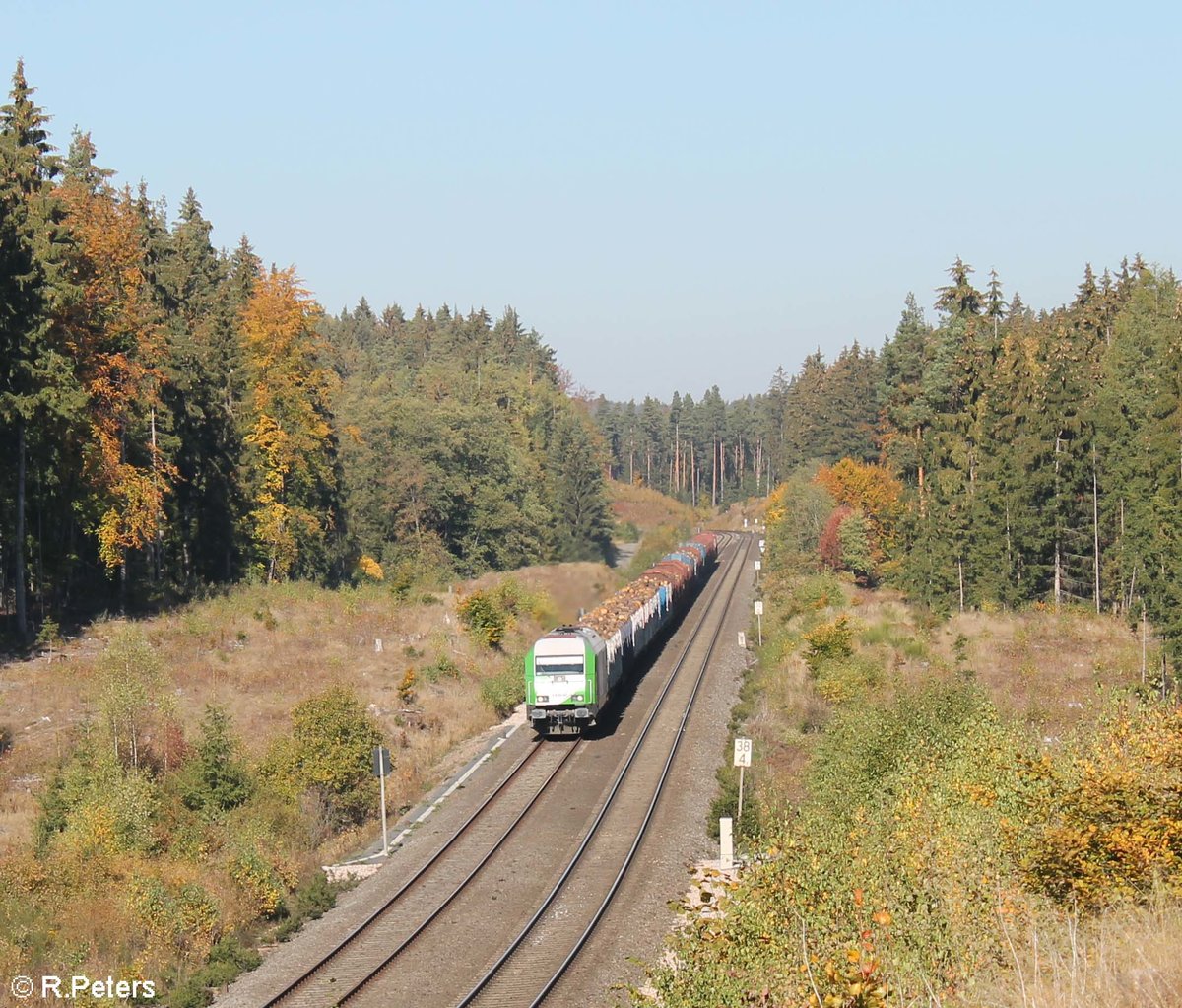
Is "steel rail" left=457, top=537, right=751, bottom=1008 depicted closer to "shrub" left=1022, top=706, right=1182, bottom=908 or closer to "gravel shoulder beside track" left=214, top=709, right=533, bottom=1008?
"gravel shoulder beside track" left=214, top=709, right=533, bottom=1008

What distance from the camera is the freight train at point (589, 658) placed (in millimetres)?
35094

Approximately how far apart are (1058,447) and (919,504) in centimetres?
1107

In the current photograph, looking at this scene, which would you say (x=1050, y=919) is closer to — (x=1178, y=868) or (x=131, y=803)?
(x=1178, y=868)

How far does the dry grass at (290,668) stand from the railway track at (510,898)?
3664 millimetres

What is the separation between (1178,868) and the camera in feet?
39.2

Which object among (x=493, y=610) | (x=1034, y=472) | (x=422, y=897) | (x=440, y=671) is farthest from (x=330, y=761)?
(x=1034, y=472)

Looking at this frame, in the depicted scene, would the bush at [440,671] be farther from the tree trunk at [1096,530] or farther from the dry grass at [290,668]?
the tree trunk at [1096,530]

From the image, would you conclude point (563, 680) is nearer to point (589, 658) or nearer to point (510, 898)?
point (589, 658)

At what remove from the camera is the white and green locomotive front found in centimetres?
3503

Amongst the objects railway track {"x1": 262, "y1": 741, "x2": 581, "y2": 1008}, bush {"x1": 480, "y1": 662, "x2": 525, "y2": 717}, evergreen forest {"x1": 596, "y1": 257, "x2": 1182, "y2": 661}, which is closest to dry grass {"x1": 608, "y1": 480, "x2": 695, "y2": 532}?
evergreen forest {"x1": 596, "y1": 257, "x2": 1182, "y2": 661}

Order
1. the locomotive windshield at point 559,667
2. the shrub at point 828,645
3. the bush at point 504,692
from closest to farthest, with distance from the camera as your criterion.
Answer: the locomotive windshield at point 559,667 → the bush at point 504,692 → the shrub at point 828,645

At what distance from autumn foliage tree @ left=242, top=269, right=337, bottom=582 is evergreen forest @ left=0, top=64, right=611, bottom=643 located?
105mm

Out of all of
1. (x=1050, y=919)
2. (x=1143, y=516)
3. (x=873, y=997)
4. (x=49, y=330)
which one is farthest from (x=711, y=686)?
(x=873, y=997)

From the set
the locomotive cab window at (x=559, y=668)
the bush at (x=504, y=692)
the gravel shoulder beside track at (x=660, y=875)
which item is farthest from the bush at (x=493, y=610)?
the locomotive cab window at (x=559, y=668)
